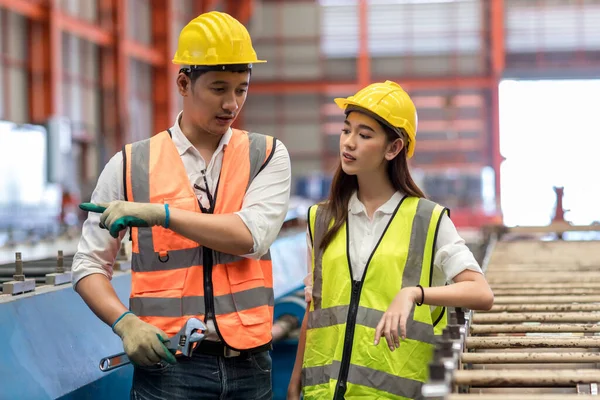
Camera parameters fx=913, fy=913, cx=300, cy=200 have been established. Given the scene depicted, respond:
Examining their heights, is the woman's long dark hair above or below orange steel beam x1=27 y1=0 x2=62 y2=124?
below

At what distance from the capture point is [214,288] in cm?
269

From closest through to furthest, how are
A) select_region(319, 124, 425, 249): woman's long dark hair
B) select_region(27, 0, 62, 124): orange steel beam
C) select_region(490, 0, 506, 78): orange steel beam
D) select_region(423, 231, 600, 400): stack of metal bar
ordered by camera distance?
1. select_region(423, 231, 600, 400): stack of metal bar
2. select_region(319, 124, 425, 249): woman's long dark hair
3. select_region(27, 0, 62, 124): orange steel beam
4. select_region(490, 0, 506, 78): orange steel beam

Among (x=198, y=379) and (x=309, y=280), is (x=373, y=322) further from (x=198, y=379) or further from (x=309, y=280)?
(x=198, y=379)

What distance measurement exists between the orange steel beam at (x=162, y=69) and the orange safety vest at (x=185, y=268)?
21.1 meters

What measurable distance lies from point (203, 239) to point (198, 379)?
16.6 inches

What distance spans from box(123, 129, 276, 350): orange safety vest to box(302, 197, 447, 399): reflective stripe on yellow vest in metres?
0.24

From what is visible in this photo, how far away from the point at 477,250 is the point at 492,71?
21234 mm

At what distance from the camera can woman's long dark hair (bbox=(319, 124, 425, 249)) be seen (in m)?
3.04

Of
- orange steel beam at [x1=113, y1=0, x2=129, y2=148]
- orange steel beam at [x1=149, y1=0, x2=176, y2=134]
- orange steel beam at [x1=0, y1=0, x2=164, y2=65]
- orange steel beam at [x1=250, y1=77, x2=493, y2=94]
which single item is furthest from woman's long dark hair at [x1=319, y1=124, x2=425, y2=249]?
orange steel beam at [x1=250, y1=77, x2=493, y2=94]

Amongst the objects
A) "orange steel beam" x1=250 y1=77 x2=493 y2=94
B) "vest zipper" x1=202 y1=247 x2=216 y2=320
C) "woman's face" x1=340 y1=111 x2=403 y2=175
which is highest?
"orange steel beam" x1=250 y1=77 x2=493 y2=94

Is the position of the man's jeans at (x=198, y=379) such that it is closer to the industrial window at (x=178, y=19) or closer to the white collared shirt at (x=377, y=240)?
the white collared shirt at (x=377, y=240)

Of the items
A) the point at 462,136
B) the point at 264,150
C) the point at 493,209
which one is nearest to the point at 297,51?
the point at 462,136

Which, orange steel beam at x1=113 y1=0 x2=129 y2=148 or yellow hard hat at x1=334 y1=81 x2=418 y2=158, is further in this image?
orange steel beam at x1=113 y1=0 x2=129 y2=148

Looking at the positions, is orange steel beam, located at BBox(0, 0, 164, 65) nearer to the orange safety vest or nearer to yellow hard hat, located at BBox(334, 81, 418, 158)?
yellow hard hat, located at BBox(334, 81, 418, 158)
